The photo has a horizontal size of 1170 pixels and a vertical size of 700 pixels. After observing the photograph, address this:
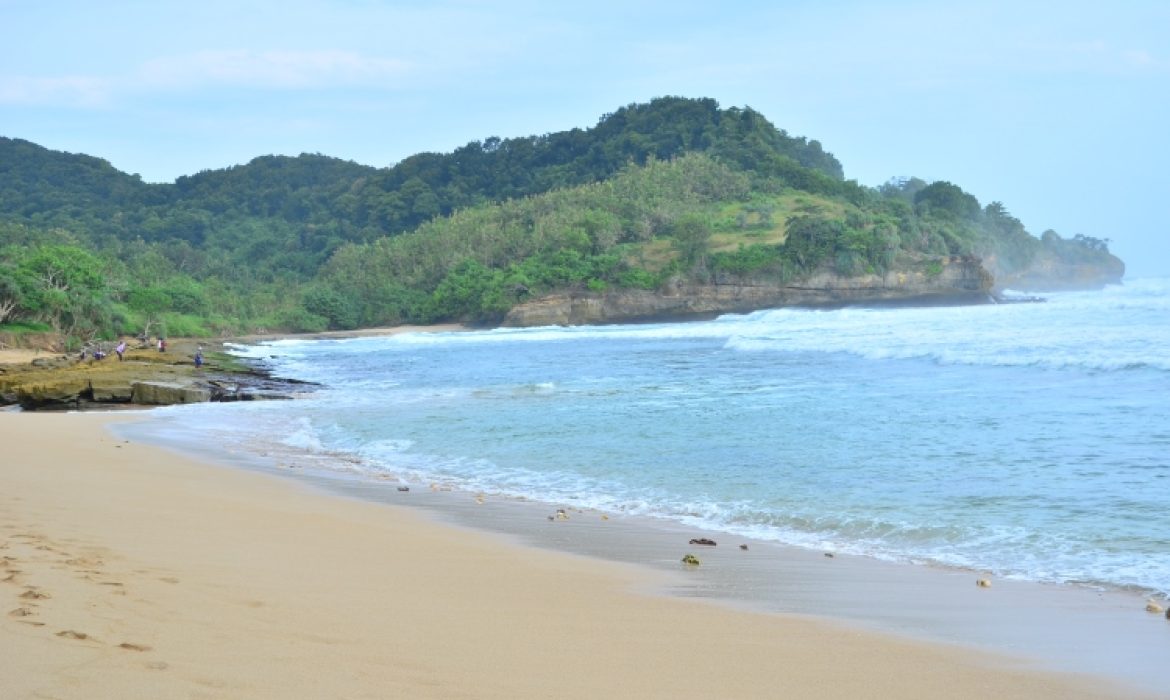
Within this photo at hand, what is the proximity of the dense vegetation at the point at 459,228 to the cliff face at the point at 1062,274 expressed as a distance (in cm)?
207

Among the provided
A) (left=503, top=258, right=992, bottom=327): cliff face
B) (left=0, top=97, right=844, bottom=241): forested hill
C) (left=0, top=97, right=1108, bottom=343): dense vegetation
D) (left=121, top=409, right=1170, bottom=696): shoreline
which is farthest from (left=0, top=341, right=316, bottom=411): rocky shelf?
(left=0, top=97, right=844, bottom=241): forested hill

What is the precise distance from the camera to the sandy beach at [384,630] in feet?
13.0

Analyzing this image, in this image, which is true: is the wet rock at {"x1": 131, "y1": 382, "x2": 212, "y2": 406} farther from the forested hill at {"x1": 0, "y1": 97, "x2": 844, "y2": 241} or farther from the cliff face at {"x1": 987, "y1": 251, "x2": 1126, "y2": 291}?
the cliff face at {"x1": 987, "y1": 251, "x2": 1126, "y2": 291}

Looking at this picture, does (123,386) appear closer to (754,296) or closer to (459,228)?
(754,296)

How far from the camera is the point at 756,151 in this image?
358 feet

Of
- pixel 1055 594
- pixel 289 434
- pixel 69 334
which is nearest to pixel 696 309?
pixel 69 334

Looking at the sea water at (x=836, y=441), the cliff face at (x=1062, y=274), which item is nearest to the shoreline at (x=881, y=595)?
the sea water at (x=836, y=441)

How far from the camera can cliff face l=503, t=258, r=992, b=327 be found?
7869cm

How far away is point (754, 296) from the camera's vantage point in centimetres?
7919

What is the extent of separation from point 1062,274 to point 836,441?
14665 centimetres

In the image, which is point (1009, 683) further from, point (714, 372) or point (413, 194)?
point (413, 194)

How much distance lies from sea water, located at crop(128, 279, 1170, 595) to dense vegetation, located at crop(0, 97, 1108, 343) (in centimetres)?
3297

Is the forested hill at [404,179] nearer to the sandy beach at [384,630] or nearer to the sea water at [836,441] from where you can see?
the sea water at [836,441]

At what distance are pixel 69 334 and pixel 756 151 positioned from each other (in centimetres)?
7798
